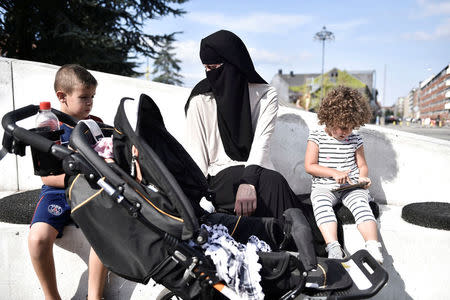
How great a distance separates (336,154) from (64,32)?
1062cm

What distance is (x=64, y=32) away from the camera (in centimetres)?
1107

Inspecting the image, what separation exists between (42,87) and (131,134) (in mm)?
2934

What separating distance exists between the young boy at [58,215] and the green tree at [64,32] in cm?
918

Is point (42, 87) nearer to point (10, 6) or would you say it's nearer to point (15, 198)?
point (15, 198)

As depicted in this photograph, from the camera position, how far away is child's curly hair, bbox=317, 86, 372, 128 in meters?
3.01

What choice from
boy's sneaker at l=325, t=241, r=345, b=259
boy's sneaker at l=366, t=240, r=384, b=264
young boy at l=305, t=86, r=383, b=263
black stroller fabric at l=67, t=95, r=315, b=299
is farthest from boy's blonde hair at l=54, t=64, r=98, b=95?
boy's sneaker at l=366, t=240, r=384, b=264

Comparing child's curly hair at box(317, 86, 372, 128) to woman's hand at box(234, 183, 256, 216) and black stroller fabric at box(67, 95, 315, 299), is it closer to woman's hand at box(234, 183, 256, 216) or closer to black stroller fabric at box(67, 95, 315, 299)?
woman's hand at box(234, 183, 256, 216)

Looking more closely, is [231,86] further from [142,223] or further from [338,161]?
[142,223]

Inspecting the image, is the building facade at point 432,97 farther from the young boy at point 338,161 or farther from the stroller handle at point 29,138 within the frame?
the stroller handle at point 29,138

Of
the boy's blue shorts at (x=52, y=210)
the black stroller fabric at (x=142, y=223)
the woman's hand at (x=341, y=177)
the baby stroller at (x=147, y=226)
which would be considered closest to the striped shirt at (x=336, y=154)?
the woman's hand at (x=341, y=177)

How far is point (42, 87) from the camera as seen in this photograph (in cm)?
400

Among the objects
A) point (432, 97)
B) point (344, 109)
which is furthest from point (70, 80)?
point (432, 97)

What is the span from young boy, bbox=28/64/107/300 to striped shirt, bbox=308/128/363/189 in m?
1.93

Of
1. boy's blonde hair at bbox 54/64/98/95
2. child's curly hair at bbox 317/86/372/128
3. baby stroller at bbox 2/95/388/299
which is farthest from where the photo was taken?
child's curly hair at bbox 317/86/372/128
